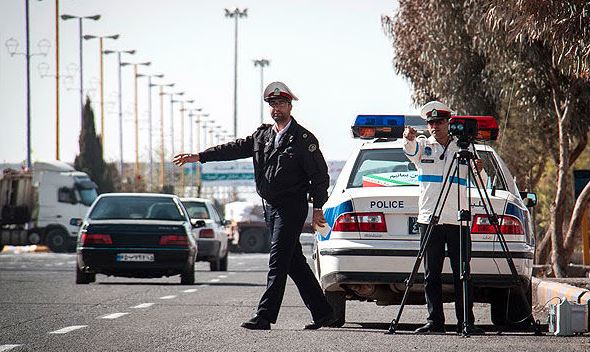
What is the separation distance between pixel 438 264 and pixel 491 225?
2.45ft

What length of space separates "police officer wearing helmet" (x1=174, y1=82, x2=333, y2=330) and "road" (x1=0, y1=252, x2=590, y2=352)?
1.16 feet

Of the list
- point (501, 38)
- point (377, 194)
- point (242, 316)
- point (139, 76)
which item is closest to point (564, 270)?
point (501, 38)

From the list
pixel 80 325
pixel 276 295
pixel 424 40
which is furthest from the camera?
pixel 424 40

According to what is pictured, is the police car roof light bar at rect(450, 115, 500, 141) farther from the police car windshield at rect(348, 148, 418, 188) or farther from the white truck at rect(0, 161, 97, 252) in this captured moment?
the white truck at rect(0, 161, 97, 252)

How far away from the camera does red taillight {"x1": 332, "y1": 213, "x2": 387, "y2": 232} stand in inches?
499

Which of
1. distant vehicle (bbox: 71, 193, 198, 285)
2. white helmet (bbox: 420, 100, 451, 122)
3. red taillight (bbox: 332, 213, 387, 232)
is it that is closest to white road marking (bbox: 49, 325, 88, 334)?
red taillight (bbox: 332, 213, 387, 232)

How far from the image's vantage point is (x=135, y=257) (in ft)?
77.2

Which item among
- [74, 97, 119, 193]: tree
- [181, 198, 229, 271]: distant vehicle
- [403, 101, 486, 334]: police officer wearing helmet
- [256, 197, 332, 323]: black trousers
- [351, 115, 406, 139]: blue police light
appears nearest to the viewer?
[403, 101, 486, 334]: police officer wearing helmet

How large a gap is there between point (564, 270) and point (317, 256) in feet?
38.4

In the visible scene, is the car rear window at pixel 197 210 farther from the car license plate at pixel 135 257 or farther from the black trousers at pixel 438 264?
the black trousers at pixel 438 264

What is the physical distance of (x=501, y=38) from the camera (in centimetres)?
2522

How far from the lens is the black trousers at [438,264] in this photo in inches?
479

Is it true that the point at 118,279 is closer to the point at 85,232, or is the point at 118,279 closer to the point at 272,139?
the point at 85,232

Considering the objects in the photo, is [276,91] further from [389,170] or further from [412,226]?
[389,170]
